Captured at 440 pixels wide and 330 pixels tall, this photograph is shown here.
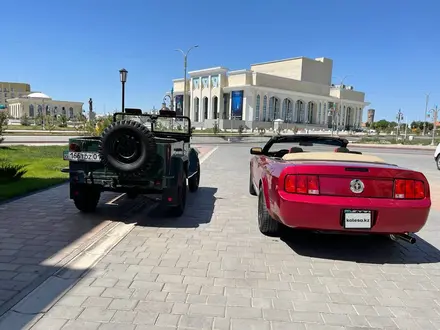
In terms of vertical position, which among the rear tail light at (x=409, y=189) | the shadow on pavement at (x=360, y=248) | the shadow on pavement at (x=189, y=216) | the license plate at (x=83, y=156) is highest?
the license plate at (x=83, y=156)

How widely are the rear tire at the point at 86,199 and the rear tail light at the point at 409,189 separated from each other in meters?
4.58

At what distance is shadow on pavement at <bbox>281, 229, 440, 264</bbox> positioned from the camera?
4723 mm

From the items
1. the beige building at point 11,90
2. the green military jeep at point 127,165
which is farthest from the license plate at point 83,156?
the beige building at point 11,90

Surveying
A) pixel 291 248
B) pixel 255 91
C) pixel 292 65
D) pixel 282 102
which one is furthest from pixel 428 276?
pixel 292 65

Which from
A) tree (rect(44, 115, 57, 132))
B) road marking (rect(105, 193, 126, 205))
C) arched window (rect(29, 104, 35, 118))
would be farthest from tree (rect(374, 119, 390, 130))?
road marking (rect(105, 193, 126, 205))

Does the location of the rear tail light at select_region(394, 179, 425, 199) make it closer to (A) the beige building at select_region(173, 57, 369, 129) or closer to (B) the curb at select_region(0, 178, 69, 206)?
(B) the curb at select_region(0, 178, 69, 206)

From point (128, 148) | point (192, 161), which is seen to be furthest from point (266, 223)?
point (192, 161)

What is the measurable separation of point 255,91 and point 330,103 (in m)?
32.9

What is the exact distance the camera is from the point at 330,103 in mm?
109188

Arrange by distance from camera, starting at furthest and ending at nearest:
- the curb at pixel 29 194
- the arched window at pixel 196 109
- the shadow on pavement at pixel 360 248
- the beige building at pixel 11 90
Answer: the beige building at pixel 11 90
the arched window at pixel 196 109
the curb at pixel 29 194
the shadow on pavement at pixel 360 248

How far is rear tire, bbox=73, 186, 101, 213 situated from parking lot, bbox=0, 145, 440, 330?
0.19 metres

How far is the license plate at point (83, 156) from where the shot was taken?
222 inches

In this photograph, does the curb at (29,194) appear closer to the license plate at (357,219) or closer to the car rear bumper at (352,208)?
the car rear bumper at (352,208)

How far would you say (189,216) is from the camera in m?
6.59
